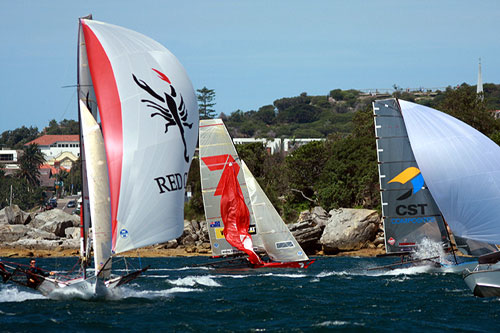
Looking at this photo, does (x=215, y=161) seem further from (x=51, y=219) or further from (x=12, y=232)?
(x=51, y=219)

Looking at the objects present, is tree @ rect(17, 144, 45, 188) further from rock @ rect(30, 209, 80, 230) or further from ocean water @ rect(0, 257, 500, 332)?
ocean water @ rect(0, 257, 500, 332)

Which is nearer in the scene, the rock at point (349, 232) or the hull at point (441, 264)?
the hull at point (441, 264)

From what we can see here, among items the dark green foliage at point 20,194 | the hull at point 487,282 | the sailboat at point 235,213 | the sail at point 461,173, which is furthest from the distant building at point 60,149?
the hull at point 487,282

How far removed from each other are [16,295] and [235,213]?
12.1 m

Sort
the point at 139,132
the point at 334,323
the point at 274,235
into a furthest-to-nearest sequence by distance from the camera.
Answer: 1. the point at 274,235
2. the point at 139,132
3. the point at 334,323

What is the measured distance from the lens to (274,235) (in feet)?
116

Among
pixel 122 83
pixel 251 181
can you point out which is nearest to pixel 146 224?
pixel 122 83

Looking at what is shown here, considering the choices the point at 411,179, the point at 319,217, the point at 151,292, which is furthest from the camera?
the point at 319,217

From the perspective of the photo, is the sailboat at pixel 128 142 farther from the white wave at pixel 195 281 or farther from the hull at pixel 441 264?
the hull at pixel 441 264

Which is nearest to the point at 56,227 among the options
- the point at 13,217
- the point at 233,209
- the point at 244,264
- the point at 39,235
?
the point at 39,235

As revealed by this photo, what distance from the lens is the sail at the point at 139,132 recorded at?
21484mm

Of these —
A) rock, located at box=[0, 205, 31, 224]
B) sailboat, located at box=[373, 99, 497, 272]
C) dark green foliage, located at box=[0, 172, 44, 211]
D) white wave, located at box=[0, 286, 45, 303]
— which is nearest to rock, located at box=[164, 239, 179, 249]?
rock, located at box=[0, 205, 31, 224]

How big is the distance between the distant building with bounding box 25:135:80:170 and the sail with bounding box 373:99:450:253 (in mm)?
152244

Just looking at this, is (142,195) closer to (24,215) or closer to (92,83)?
(92,83)
